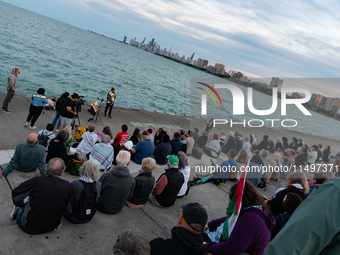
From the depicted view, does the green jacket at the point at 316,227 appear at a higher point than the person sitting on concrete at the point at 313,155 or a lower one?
higher

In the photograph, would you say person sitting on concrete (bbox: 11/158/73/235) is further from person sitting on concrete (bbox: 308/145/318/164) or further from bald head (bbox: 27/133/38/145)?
person sitting on concrete (bbox: 308/145/318/164)

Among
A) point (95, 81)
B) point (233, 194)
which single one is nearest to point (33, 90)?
point (95, 81)

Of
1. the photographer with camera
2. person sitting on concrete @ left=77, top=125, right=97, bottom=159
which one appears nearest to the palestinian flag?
person sitting on concrete @ left=77, top=125, right=97, bottom=159

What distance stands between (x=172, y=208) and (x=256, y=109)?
8.51ft

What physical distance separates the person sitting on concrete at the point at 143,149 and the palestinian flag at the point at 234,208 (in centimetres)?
404

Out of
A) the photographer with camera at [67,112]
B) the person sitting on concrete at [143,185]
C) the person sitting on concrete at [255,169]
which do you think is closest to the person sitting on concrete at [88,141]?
the photographer with camera at [67,112]

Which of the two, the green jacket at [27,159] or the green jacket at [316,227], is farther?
the green jacket at [27,159]

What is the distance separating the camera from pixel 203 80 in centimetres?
710

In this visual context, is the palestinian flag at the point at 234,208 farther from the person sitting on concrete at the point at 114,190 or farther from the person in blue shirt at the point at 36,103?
the person in blue shirt at the point at 36,103

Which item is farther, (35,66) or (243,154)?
(35,66)

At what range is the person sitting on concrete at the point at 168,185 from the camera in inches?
182

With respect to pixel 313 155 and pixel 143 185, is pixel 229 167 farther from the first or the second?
pixel 313 155

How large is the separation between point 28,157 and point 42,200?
193 centimetres

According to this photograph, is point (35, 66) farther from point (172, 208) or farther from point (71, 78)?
point (172, 208)
